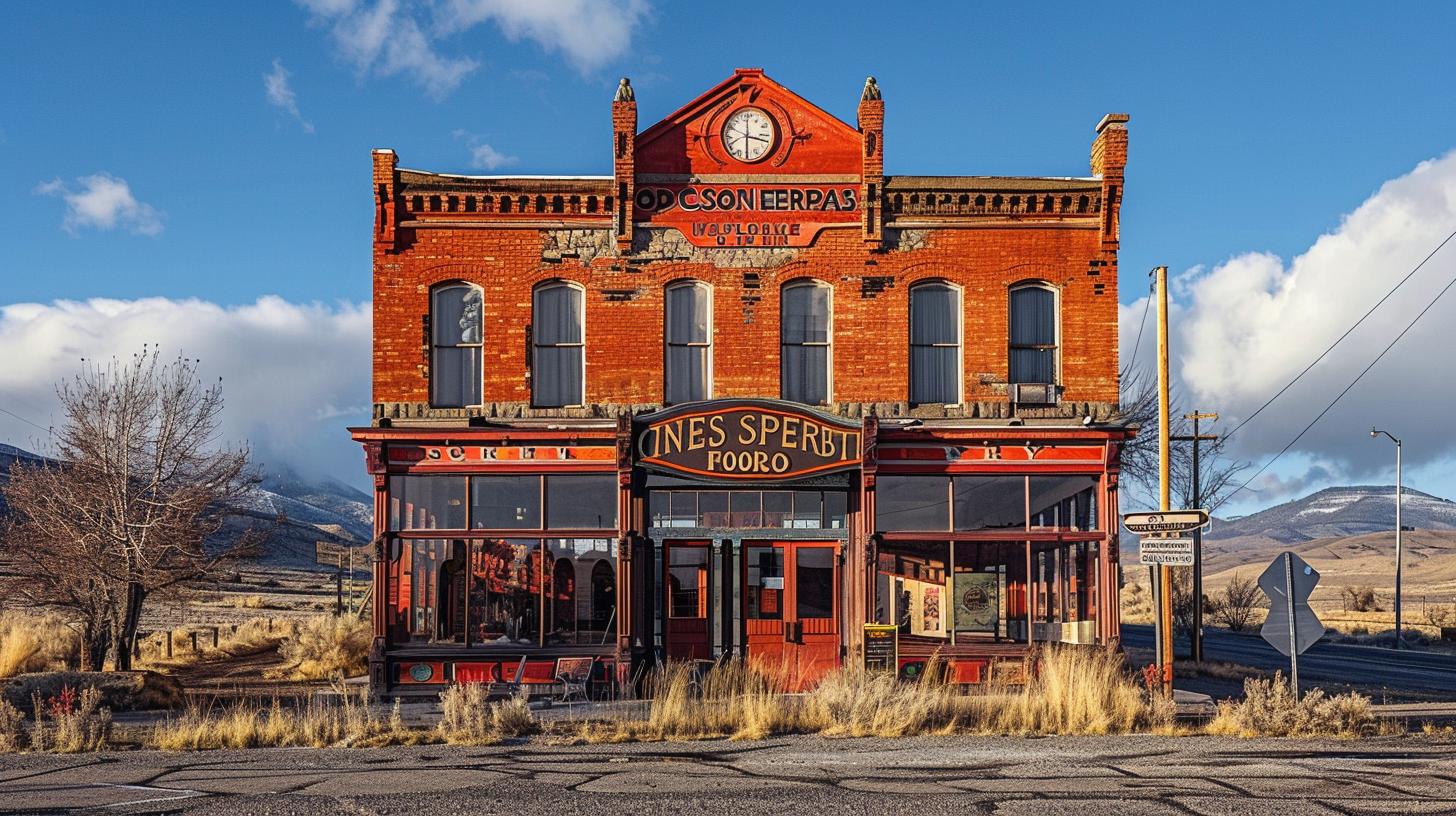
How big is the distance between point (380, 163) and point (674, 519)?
7.82 meters

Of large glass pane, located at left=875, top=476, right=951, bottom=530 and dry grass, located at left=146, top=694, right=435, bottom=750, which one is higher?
large glass pane, located at left=875, top=476, right=951, bottom=530

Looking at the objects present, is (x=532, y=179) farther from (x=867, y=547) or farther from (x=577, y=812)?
(x=577, y=812)

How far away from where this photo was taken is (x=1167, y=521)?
17.3 metres

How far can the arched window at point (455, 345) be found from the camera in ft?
71.9

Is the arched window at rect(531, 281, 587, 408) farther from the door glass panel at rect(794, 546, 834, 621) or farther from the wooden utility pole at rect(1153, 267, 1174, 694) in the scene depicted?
the wooden utility pole at rect(1153, 267, 1174, 694)

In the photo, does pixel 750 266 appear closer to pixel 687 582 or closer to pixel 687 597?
pixel 687 582

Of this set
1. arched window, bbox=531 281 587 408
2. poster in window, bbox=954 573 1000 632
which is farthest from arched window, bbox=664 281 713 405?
poster in window, bbox=954 573 1000 632

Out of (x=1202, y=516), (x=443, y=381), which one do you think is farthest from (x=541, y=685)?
(x=1202, y=516)

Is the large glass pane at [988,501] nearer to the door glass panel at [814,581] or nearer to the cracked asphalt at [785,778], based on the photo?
the door glass panel at [814,581]

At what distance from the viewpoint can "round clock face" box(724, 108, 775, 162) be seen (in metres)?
22.1

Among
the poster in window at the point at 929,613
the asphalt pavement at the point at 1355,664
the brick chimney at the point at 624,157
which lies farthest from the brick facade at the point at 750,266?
the asphalt pavement at the point at 1355,664

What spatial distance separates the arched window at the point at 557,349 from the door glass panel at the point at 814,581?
184 inches

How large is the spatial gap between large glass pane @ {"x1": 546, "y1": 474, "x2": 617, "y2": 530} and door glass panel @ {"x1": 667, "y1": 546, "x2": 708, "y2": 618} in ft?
4.12

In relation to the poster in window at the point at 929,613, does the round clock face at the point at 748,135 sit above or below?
above
